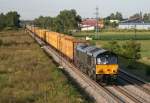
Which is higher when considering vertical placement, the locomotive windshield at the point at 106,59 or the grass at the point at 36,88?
the locomotive windshield at the point at 106,59

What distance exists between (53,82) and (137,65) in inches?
722

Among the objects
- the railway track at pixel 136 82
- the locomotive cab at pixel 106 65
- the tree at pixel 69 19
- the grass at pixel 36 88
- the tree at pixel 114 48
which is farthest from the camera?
the tree at pixel 69 19

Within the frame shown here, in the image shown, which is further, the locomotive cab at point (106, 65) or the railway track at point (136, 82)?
the locomotive cab at point (106, 65)

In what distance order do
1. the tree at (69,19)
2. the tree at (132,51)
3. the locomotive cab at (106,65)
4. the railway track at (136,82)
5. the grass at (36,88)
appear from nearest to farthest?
the grass at (36,88) → the railway track at (136,82) → the locomotive cab at (106,65) → the tree at (132,51) → the tree at (69,19)

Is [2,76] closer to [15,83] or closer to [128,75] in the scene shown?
[15,83]

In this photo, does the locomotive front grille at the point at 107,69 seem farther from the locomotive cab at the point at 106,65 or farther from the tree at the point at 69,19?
the tree at the point at 69,19

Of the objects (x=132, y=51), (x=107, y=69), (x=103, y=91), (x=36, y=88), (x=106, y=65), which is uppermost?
(x=106, y=65)

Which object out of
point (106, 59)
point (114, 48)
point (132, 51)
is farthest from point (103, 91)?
point (114, 48)

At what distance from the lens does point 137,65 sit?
142ft

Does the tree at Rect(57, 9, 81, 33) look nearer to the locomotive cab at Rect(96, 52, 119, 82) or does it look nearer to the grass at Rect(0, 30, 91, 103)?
the grass at Rect(0, 30, 91, 103)

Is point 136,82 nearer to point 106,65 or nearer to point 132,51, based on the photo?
point 106,65

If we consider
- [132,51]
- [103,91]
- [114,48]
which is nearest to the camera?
[103,91]

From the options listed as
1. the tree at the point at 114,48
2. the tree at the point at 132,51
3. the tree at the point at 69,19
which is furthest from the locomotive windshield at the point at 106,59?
the tree at the point at 69,19

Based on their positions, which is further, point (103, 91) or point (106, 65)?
point (106, 65)
